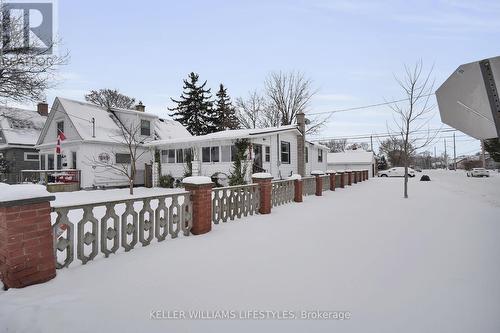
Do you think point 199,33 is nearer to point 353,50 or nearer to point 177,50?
point 177,50

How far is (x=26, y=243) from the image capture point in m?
3.07

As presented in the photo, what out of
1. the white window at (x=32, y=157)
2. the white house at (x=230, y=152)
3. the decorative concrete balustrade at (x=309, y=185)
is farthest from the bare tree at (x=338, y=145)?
the white window at (x=32, y=157)

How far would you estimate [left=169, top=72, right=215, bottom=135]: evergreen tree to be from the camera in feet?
127

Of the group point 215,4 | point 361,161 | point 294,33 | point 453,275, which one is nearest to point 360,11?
point 294,33

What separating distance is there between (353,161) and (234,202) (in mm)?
38118

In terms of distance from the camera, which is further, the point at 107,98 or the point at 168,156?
the point at 107,98

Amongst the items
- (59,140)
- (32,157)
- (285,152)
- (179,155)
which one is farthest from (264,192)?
(32,157)

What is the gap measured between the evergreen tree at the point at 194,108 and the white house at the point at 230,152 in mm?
19422

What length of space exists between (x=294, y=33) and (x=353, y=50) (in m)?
4.17

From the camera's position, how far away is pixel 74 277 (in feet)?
11.2

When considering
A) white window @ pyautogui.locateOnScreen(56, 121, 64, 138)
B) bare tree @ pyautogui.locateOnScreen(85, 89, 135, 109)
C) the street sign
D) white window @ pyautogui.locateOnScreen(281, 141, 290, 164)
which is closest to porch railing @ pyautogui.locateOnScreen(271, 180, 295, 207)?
the street sign

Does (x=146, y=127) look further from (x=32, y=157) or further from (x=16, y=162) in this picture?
(x=16, y=162)

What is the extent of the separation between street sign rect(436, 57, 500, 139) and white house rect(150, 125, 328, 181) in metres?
12.5
